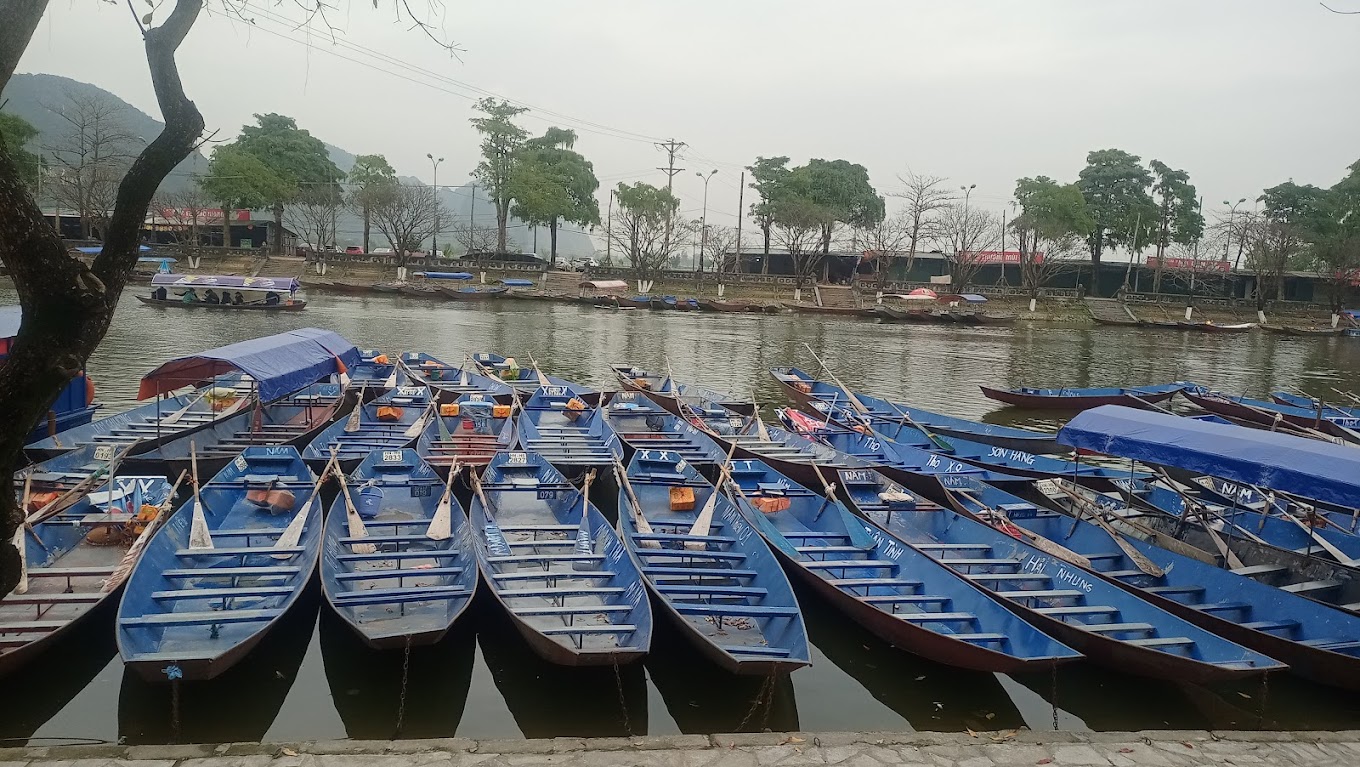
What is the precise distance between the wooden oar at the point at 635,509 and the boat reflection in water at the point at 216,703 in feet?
13.3

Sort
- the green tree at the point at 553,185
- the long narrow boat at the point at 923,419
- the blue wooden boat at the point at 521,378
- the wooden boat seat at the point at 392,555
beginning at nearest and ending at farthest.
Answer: the wooden boat seat at the point at 392,555
the long narrow boat at the point at 923,419
the blue wooden boat at the point at 521,378
the green tree at the point at 553,185

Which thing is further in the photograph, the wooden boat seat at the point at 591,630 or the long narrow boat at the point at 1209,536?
the long narrow boat at the point at 1209,536

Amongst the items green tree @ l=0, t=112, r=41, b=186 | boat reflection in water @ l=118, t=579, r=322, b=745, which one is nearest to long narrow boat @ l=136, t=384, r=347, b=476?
boat reflection in water @ l=118, t=579, r=322, b=745

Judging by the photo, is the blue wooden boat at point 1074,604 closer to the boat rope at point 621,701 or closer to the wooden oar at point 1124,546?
the wooden oar at point 1124,546

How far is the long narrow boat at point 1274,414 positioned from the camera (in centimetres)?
1967

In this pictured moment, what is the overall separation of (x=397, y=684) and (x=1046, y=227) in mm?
62790

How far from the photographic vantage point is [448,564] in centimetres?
911

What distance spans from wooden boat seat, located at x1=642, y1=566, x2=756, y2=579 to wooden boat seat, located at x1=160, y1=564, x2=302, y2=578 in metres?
3.79

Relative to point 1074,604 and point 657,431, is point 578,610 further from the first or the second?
point 657,431

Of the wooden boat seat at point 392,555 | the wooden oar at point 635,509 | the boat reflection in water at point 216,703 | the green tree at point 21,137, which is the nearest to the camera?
the boat reflection in water at point 216,703

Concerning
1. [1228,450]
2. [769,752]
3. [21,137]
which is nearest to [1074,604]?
[1228,450]

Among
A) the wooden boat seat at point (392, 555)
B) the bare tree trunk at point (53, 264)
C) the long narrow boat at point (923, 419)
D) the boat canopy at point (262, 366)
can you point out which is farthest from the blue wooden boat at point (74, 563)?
the long narrow boat at point (923, 419)

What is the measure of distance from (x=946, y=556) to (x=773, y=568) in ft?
9.40

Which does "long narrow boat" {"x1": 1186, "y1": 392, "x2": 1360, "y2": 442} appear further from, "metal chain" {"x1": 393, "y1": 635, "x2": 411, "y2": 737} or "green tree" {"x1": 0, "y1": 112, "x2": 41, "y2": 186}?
"green tree" {"x1": 0, "y1": 112, "x2": 41, "y2": 186}
